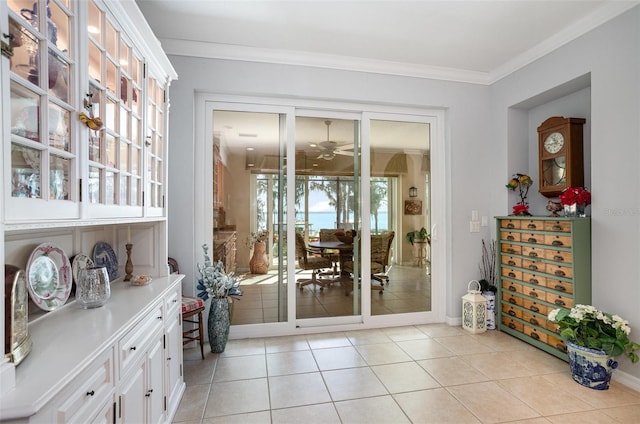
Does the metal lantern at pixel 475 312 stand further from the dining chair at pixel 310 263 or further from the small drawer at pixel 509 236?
the dining chair at pixel 310 263

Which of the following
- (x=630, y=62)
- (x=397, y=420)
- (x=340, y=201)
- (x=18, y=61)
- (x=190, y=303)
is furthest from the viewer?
(x=340, y=201)

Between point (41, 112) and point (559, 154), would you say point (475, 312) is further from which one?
point (41, 112)

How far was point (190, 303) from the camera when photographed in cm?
266

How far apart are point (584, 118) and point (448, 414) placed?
2.82 m

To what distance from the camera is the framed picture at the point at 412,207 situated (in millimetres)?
3723

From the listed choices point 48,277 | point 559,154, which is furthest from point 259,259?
point 559,154

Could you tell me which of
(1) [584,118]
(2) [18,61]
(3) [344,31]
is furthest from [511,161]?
(2) [18,61]

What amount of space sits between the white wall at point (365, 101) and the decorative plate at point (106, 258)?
83 centimetres

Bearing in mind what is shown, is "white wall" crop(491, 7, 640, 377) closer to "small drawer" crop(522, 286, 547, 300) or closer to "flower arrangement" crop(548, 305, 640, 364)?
"flower arrangement" crop(548, 305, 640, 364)

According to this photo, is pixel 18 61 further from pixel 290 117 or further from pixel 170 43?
pixel 290 117

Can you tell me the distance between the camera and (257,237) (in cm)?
336

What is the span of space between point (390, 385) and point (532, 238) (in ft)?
6.31

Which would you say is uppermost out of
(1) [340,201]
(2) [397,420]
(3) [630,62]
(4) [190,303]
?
(3) [630,62]

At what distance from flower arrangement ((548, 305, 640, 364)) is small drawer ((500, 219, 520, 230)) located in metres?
0.95
